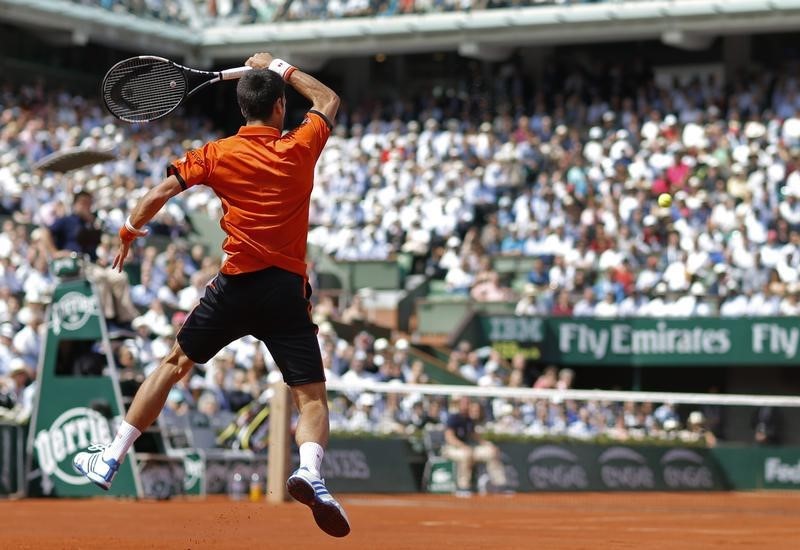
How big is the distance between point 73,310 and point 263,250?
860cm

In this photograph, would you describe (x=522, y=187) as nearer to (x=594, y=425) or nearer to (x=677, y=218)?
(x=677, y=218)

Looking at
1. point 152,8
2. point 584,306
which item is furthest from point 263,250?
point 152,8

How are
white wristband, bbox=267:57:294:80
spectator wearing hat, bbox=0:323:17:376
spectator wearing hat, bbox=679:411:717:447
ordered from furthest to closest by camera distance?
1. spectator wearing hat, bbox=679:411:717:447
2. spectator wearing hat, bbox=0:323:17:376
3. white wristband, bbox=267:57:294:80

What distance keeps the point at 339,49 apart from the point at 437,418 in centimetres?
1512

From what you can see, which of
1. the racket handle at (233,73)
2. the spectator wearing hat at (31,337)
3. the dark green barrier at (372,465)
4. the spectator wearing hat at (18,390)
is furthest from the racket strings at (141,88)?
the dark green barrier at (372,465)

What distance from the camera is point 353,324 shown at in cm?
→ 2781

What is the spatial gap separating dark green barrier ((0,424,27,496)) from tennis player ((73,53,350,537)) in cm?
883

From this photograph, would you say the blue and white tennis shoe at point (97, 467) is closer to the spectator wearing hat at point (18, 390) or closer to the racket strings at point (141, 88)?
the racket strings at point (141, 88)

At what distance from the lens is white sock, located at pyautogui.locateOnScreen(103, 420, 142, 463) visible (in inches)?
343

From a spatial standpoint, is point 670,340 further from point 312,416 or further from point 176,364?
point 176,364

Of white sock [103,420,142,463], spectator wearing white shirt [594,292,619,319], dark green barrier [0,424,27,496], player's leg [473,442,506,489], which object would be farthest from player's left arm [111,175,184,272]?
spectator wearing white shirt [594,292,619,319]

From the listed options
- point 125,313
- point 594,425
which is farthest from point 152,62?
point 594,425

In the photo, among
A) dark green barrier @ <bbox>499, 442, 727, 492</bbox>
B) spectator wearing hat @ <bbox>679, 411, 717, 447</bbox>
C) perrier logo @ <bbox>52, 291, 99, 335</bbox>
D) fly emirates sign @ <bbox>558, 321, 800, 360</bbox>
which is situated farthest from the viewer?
fly emirates sign @ <bbox>558, 321, 800, 360</bbox>

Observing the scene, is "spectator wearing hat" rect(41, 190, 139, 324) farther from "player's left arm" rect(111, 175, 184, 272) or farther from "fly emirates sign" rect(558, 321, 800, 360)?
"fly emirates sign" rect(558, 321, 800, 360)
